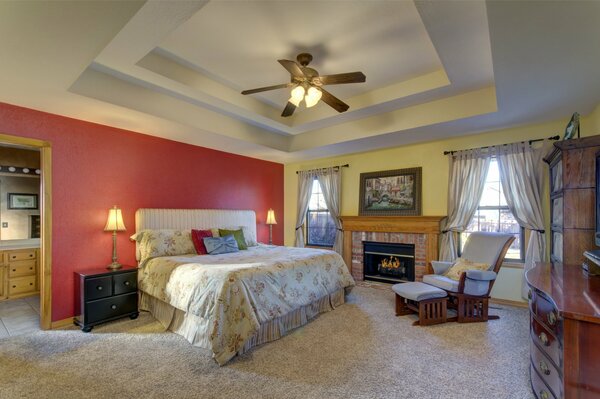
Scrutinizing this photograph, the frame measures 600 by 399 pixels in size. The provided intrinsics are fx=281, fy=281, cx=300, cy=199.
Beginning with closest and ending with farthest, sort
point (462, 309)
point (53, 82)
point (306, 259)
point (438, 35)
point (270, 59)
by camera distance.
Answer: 1. point (438, 35)
2. point (53, 82)
3. point (270, 59)
4. point (462, 309)
5. point (306, 259)

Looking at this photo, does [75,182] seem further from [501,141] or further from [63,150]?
[501,141]

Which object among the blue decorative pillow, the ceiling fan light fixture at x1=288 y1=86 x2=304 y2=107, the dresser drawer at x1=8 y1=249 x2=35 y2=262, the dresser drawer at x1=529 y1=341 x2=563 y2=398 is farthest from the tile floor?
the dresser drawer at x1=529 y1=341 x2=563 y2=398

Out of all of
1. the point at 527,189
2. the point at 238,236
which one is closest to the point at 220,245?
the point at 238,236

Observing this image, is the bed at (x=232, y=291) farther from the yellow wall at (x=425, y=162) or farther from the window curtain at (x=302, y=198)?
the window curtain at (x=302, y=198)

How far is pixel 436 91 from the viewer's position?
3.52m

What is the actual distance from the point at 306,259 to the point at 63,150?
325 cm

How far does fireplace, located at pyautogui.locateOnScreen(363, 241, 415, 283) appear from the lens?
5033 millimetres

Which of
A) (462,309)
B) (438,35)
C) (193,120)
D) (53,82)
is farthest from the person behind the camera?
(193,120)

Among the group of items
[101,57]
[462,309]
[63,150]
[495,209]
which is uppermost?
[101,57]

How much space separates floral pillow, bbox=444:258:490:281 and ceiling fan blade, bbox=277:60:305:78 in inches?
122

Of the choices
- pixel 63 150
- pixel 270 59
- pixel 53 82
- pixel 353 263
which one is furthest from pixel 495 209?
pixel 63 150

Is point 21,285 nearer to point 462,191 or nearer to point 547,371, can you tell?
point 547,371

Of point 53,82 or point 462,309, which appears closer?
point 53,82

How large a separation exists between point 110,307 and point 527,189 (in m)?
5.56
